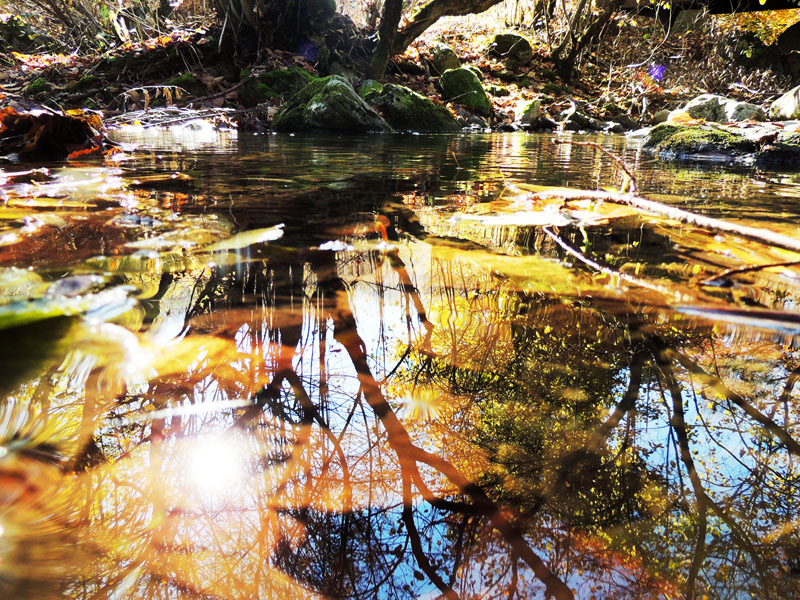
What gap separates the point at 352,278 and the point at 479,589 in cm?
103

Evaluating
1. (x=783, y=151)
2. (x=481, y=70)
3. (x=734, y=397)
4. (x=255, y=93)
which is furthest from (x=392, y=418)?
(x=481, y=70)

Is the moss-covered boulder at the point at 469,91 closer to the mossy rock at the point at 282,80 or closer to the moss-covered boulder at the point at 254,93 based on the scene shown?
the mossy rock at the point at 282,80

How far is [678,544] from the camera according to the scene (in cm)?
62

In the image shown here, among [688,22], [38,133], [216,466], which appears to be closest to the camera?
[216,466]

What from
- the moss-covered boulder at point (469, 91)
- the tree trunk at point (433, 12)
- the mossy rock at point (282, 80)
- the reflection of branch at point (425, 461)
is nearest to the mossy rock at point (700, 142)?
the reflection of branch at point (425, 461)

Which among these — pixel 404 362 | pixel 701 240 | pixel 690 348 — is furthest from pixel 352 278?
pixel 701 240

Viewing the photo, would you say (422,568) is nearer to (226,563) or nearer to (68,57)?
(226,563)

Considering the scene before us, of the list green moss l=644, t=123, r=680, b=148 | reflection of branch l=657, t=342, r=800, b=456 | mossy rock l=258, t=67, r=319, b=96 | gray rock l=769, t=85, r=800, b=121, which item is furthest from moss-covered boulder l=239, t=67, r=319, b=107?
reflection of branch l=657, t=342, r=800, b=456

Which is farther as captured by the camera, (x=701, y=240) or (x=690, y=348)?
(x=701, y=240)

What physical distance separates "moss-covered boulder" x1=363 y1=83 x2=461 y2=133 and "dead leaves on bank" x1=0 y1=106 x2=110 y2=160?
6.31 meters

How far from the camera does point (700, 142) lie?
5.38m

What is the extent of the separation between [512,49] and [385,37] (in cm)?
602

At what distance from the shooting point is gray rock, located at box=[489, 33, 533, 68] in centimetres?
1480

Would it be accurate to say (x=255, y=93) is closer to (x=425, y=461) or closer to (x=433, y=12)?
(x=433, y=12)
